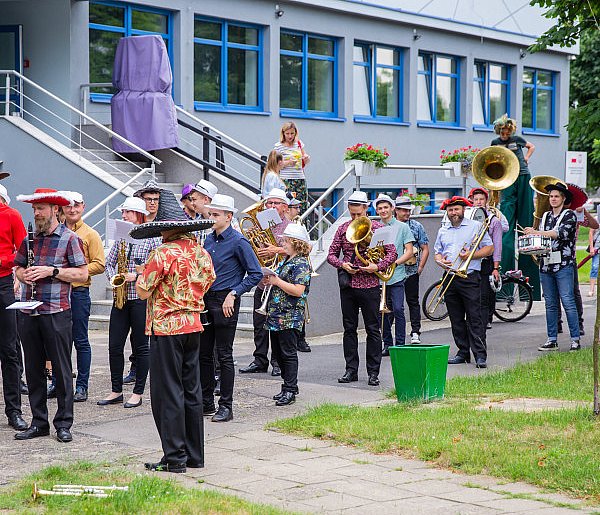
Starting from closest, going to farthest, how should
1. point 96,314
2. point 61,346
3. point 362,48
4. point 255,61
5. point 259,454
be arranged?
point 259,454 → point 61,346 → point 96,314 → point 255,61 → point 362,48

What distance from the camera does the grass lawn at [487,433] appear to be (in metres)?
7.68

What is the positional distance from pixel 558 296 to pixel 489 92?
58.5 feet

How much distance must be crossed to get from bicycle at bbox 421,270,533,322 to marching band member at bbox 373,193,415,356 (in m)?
3.30

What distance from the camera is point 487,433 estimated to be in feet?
29.0

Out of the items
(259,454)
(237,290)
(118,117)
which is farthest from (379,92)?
(259,454)

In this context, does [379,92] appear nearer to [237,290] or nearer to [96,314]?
[96,314]

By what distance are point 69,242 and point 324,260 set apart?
7495 mm

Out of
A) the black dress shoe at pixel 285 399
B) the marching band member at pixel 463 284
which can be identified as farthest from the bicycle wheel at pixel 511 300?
the black dress shoe at pixel 285 399

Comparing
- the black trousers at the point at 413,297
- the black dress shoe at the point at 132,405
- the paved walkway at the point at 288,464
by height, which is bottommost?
the paved walkway at the point at 288,464

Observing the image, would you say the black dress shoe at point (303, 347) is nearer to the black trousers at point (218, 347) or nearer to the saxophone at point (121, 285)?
the saxophone at point (121, 285)

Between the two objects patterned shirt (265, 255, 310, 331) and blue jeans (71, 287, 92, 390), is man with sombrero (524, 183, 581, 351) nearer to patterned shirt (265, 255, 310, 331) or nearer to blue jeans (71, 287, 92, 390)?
patterned shirt (265, 255, 310, 331)

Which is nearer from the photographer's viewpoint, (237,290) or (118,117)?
(237,290)

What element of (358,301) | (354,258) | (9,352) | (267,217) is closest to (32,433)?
(9,352)

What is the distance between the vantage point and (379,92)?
27203 millimetres
